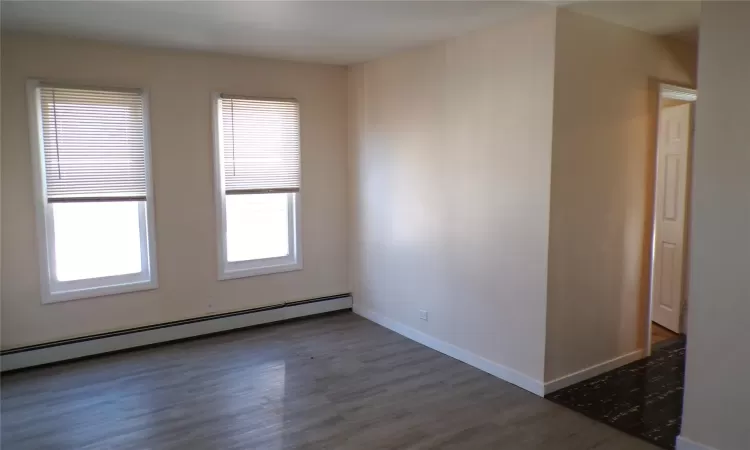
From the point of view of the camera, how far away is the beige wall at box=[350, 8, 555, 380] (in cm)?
360

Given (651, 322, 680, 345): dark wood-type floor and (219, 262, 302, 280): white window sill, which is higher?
(219, 262, 302, 280): white window sill

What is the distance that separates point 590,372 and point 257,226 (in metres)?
3.15

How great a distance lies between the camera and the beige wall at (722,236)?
259 cm

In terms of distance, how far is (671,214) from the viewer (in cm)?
496

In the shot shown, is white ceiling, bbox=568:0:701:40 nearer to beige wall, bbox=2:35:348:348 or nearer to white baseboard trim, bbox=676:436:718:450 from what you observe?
white baseboard trim, bbox=676:436:718:450

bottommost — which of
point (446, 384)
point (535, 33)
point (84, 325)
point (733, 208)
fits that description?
point (446, 384)

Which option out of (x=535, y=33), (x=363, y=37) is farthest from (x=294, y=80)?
(x=535, y=33)

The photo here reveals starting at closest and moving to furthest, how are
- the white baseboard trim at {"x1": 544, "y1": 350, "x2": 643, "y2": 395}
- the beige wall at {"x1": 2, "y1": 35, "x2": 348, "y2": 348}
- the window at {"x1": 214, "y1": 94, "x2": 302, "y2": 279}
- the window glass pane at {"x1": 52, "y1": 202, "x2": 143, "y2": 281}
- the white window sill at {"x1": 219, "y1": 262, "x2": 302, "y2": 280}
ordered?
the white baseboard trim at {"x1": 544, "y1": 350, "x2": 643, "y2": 395}
the beige wall at {"x1": 2, "y1": 35, "x2": 348, "y2": 348}
the window glass pane at {"x1": 52, "y1": 202, "x2": 143, "y2": 281}
the window at {"x1": 214, "y1": 94, "x2": 302, "y2": 279}
the white window sill at {"x1": 219, "y1": 262, "x2": 302, "y2": 280}

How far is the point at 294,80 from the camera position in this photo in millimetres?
5219

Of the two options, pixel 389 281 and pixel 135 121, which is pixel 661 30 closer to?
pixel 389 281

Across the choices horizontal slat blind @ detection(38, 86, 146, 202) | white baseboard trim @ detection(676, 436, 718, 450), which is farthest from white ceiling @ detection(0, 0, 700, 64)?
white baseboard trim @ detection(676, 436, 718, 450)

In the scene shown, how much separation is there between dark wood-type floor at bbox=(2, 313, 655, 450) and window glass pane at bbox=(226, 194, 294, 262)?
0.93 m

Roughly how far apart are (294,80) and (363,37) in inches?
51.1

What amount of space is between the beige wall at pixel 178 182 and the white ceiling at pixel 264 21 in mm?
250
